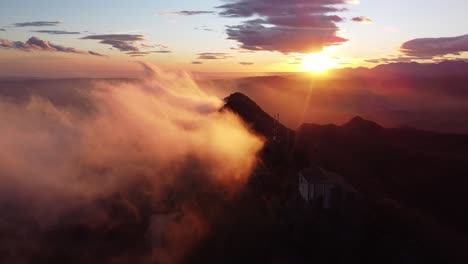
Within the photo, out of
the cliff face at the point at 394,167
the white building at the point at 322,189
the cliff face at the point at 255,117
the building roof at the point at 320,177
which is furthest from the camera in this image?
the cliff face at the point at 255,117

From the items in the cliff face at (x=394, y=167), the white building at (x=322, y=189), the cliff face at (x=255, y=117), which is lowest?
the cliff face at (x=394, y=167)

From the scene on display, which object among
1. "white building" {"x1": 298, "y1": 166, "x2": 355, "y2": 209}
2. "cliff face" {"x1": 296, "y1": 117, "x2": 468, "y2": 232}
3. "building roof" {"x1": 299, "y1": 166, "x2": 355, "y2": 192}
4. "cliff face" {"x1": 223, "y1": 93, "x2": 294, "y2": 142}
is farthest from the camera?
"cliff face" {"x1": 223, "y1": 93, "x2": 294, "y2": 142}

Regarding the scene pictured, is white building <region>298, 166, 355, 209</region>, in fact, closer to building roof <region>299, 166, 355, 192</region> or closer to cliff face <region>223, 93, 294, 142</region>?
building roof <region>299, 166, 355, 192</region>

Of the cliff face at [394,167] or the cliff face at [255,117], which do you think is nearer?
the cliff face at [394,167]

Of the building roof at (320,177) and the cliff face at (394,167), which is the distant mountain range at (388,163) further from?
the building roof at (320,177)

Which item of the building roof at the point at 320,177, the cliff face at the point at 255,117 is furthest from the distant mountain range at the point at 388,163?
the building roof at the point at 320,177

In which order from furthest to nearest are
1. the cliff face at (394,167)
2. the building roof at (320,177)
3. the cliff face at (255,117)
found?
the cliff face at (255,117), the cliff face at (394,167), the building roof at (320,177)

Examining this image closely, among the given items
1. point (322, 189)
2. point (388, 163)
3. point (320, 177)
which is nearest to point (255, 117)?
point (388, 163)

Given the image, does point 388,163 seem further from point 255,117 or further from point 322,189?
point 322,189

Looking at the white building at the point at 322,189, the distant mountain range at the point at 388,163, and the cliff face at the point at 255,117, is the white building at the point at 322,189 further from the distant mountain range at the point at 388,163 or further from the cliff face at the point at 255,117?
the cliff face at the point at 255,117

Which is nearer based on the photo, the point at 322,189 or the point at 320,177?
the point at 322,189

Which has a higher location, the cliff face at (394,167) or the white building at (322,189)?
the white building at (322,189)

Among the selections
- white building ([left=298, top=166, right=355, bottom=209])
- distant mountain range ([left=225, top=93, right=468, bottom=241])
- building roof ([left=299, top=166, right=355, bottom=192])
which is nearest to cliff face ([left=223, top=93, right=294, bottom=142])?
distant mountain range ([left=225, top=93, right=468, bottom=241])
